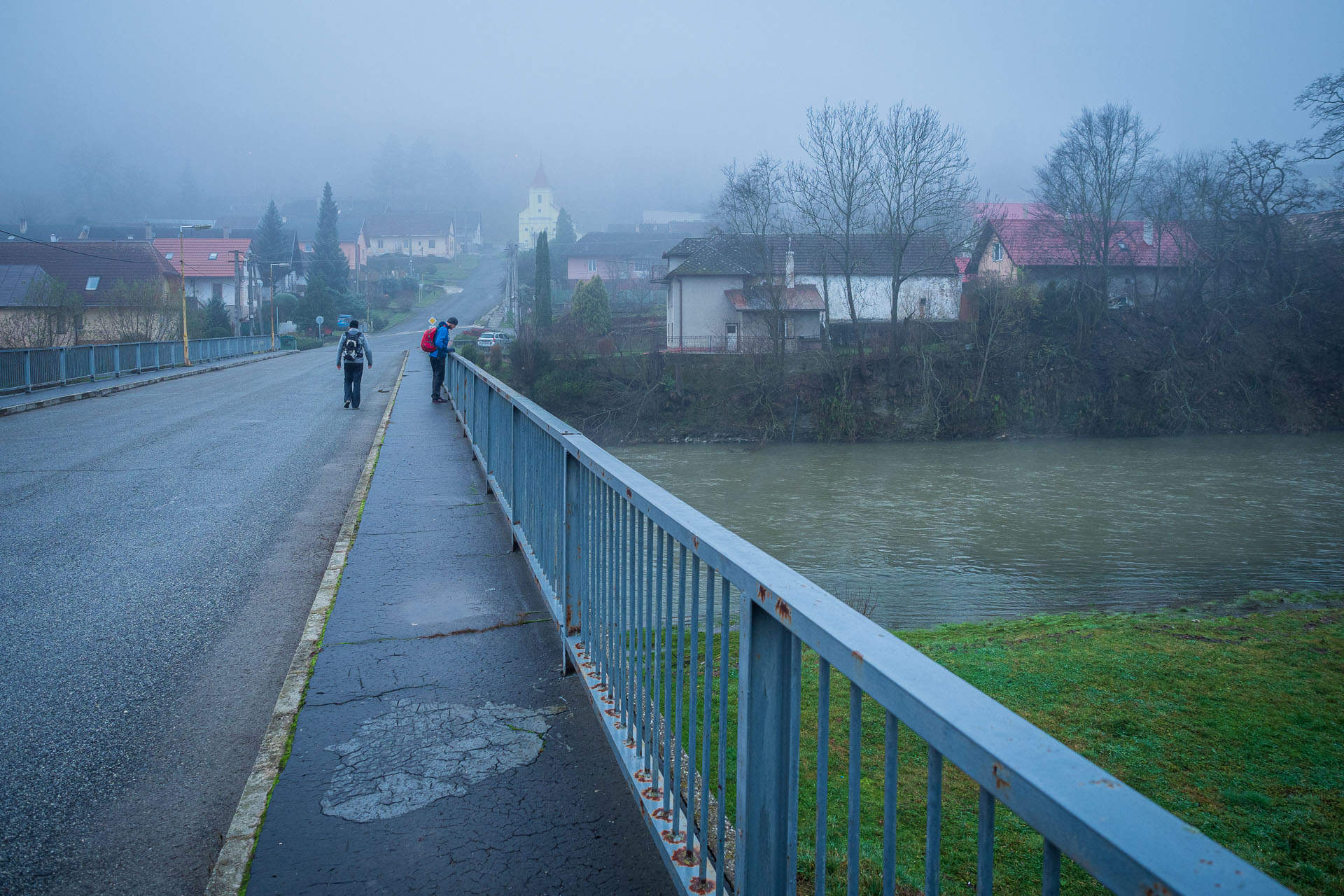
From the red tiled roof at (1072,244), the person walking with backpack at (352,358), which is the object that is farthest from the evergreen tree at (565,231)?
the person walking with backpack at (352,358)

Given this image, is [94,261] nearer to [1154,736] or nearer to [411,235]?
[1154,736]

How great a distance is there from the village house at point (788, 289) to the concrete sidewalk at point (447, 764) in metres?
37.4

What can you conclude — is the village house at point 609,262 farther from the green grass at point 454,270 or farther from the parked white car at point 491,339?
the parked white car at point 491,339

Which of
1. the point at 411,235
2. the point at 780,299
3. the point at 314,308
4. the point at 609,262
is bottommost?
the point at 780,299

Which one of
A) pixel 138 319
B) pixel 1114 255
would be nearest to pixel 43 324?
pixel 138 319

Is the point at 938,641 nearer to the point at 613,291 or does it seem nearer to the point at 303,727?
the point at 303,727

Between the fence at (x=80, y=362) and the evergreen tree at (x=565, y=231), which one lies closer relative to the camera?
the fence at (x=80, y=362)

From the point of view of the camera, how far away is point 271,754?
3727 mm

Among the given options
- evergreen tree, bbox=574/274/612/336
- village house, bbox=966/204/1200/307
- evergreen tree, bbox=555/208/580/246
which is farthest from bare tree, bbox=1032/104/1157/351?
evergreen tree, bbox=555/208/580/246

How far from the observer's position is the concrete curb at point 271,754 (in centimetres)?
292

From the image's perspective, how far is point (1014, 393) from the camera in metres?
43.0

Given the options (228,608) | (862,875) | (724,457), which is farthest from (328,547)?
(724,457)

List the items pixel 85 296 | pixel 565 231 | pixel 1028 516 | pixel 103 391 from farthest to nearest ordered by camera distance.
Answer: pixel 565 231 < pixel 85 296 < pixel 1028 516 < pixel 103 391

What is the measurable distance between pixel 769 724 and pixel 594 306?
6825 cm
